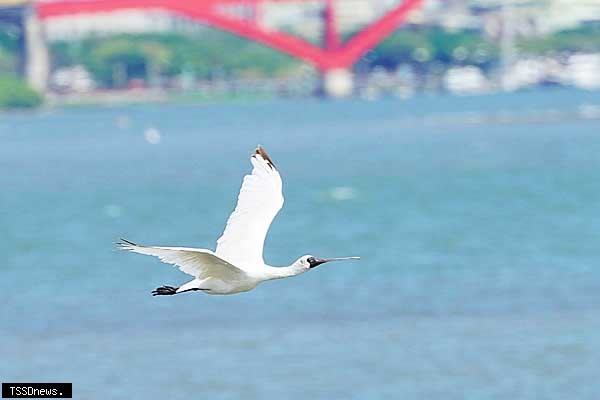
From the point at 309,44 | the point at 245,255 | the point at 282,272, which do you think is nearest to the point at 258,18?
the point at 309,44

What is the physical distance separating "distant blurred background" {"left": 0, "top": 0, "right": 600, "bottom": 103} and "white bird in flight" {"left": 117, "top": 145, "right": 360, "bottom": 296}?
106373 millimetres

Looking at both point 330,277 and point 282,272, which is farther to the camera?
point 330,277

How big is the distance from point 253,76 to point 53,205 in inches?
3437

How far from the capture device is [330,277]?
42031 millimetres

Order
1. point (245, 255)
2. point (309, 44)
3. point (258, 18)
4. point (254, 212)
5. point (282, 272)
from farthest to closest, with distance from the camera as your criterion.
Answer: point (309, 44) → point (258, 18) → point (254, 212) → point (245, 255) → point (282, 272)

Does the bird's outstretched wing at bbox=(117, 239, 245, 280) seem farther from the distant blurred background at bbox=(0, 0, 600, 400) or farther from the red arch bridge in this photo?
the red arch bridge

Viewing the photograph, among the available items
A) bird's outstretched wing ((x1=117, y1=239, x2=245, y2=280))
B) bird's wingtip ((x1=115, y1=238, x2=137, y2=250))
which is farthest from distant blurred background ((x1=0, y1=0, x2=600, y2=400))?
bird's wingtip ((x1=115, y1=238, x2=137, y2=250))

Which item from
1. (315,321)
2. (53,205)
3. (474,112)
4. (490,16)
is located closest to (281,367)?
(315,321)

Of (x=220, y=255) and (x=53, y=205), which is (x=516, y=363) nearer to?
(x=220, y=255)

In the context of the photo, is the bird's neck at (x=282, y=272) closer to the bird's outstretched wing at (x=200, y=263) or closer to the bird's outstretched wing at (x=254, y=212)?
Answer: the bird's outstretched wing at (x=200, y=263)

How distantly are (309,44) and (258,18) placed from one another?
5.00 m

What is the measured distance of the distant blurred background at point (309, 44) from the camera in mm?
136025

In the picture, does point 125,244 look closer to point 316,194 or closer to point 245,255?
point 245,255

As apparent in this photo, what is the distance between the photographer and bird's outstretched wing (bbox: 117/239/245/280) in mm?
16391
